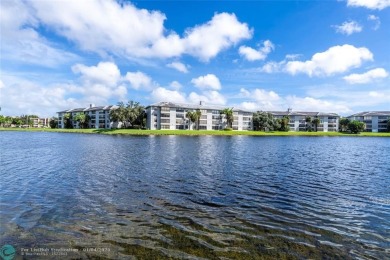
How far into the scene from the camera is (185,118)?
170875 millimetres

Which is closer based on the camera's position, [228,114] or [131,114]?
[131,114]

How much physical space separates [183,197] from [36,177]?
1618 centimetres

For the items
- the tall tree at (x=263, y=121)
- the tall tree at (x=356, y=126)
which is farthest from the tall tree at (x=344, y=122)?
the tall tree at (x=263, y=121)

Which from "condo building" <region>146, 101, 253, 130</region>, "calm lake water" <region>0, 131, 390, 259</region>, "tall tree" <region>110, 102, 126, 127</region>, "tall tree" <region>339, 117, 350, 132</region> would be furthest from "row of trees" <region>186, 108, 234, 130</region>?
"calm lake water" <region>0, 131, 390, 259</region>

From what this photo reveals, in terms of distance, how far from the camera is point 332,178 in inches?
1110

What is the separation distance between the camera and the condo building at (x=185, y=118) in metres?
161

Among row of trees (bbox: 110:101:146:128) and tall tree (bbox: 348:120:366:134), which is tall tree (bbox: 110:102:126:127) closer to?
row of trees (bbox: 110:101:146:128)

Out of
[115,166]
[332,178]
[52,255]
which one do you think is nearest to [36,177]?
[115,166]

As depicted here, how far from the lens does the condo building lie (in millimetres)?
161125

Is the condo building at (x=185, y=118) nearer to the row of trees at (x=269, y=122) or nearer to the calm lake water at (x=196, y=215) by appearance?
the row of trees at (x=269, y=122)

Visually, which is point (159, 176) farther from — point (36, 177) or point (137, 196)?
point (36, 177)

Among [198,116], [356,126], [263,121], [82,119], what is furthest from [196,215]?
[356,126]

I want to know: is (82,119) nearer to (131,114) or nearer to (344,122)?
(131,114)

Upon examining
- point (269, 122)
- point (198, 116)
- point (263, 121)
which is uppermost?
point (198, 116)
